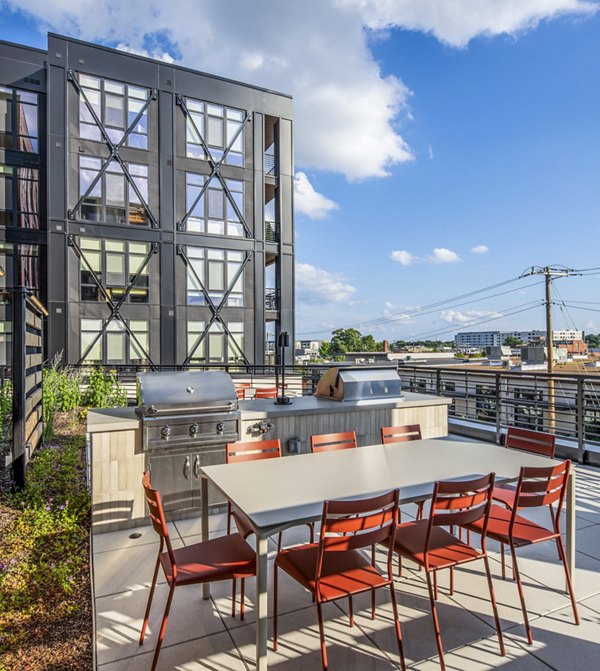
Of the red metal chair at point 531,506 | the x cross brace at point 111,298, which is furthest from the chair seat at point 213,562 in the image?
the x cross brace at point 111,298

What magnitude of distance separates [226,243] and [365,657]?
13.8 metres

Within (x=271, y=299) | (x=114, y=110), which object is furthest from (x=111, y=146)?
(x=271, y=299)

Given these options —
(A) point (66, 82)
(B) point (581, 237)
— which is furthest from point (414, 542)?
(B) point (581, 237)

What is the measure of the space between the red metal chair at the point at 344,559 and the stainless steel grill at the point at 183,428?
177 centimetres

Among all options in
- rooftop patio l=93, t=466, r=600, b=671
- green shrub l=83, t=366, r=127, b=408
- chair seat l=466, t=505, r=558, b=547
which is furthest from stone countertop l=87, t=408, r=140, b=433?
green shrub l=83, t=366, r=127, b=408

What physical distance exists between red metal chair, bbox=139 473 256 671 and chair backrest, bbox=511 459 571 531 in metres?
Answer: 1.48

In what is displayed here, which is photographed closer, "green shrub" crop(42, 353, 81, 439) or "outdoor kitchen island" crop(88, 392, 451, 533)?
"outdoor kitchen island" crop(88, 392, 451, 533)

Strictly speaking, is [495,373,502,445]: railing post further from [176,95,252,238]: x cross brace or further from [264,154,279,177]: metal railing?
[264,154,279,177]: metal railing

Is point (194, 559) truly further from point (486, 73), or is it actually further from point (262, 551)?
point (486, 73)

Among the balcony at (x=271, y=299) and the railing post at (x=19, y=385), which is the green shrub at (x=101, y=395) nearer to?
the railing post at (x=19, y=385)

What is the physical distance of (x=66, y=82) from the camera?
12.7m

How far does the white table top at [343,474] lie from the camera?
2008 mm

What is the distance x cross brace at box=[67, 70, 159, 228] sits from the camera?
12.8 meters

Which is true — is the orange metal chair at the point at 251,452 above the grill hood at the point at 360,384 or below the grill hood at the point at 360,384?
below
